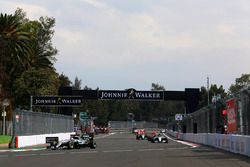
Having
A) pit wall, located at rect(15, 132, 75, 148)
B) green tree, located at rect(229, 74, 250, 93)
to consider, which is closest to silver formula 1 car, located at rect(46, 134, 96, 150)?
pit wall, located at rect(15, 132, 75, 148)

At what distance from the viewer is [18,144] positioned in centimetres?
3866

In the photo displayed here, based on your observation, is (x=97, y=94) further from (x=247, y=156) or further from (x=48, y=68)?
(x=247, y=156)

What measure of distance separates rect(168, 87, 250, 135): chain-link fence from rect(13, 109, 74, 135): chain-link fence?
14625 millimetres

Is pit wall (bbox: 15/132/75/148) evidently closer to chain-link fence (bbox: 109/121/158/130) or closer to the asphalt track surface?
the asphalt track surface

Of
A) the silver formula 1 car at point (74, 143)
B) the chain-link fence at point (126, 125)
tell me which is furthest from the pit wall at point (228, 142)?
the chain-link fence at point (126, 125)

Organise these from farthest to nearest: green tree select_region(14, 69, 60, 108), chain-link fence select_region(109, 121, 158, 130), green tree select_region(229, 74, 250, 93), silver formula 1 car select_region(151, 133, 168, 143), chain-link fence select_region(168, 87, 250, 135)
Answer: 1. chain-link fence select_region(109, 121, 158, 130)
2. green tree select_region(229, 74, 250, 93)
3. green tree select_region(14, 69, 60, 108)
4. silver formula 1 car select_region(151, 133, 168, 143)
5. chain-link fence select_region(168, 87, 250, 135)

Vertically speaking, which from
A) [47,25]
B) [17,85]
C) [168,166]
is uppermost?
[47,25]

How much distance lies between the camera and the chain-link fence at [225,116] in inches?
934

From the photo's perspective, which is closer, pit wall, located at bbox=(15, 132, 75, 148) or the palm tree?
pit wall, located at bbox=(15, 132, 75, 148)

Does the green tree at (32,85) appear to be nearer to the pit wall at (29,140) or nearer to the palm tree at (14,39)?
the palm tree at (14,39)

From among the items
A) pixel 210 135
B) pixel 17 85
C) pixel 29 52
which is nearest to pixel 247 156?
pixel 210 135

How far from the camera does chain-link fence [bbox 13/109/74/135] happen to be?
131ft

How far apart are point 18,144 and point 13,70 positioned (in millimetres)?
41379

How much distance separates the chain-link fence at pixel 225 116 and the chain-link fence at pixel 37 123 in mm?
14625
